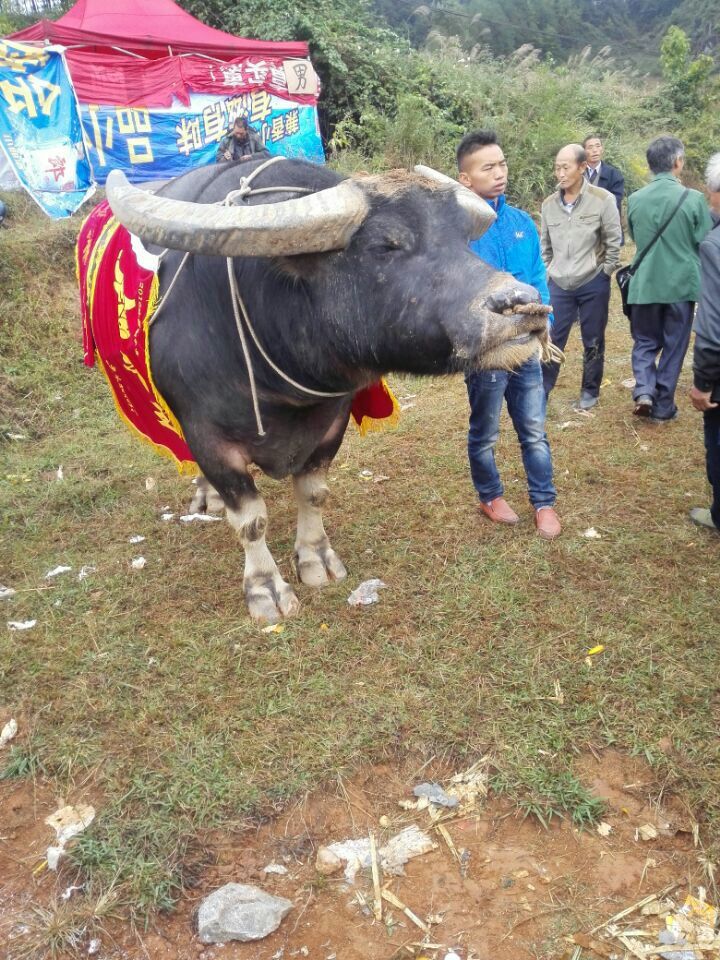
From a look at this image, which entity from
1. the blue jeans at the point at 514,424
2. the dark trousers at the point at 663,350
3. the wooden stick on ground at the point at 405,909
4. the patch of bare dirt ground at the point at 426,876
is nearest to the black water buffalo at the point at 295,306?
the blue jeans at the point at 514,424

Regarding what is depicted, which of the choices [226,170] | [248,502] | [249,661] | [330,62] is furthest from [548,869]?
[330,62]

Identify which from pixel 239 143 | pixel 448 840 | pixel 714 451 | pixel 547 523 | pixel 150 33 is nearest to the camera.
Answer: pixel 448 840

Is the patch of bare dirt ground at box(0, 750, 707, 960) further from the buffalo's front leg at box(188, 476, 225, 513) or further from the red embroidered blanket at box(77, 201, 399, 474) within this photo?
the buffalo's front leg at box(188, 476, 225, 513)

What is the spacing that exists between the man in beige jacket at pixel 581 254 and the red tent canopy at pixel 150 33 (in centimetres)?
698

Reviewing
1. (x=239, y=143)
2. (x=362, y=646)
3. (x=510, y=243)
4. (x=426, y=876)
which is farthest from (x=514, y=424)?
(x=239, y=143)

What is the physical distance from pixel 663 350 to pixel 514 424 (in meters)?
2.13

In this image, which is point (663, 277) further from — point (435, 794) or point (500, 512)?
point (435, 794)

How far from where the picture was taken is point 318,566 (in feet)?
11.4

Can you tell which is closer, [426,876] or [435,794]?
[426,876]

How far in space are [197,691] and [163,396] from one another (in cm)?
129

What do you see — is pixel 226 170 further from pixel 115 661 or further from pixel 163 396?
pixel 115 661

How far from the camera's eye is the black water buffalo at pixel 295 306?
208 cm

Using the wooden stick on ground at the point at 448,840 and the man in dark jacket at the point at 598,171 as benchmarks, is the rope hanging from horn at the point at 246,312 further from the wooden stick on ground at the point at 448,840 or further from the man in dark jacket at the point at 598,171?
the man in dark jacket at the point at 598,171

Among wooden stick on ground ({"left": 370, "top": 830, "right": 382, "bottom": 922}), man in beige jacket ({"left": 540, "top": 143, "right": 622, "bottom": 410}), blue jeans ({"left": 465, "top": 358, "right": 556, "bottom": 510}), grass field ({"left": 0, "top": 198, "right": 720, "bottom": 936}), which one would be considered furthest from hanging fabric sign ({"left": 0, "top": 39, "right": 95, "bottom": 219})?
wooden stick on ground ({"left": 370, "top": 830, "right": 382, "bottom": 922})
